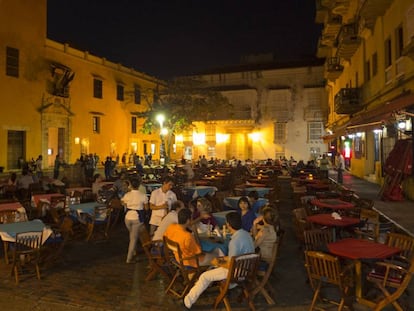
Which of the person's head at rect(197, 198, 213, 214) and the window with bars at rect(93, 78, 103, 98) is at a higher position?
the window with bars at rect(93, 78, 103, 98)

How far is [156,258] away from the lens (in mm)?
5898

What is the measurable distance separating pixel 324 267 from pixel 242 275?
0.98 meters

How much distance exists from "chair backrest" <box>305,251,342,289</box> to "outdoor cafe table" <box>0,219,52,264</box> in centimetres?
412

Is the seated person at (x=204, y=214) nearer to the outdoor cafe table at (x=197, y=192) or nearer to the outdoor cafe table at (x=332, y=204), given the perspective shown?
the outdoor cafe table at (x=332, y=204)

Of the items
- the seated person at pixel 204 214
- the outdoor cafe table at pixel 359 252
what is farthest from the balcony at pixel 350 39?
the outdoor cafe table at pixel 359 252

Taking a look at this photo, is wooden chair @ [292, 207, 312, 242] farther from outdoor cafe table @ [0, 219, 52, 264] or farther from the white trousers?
outdoor cafe table @ [0, 219, 52, 264]

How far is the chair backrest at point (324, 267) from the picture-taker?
14.6 feet

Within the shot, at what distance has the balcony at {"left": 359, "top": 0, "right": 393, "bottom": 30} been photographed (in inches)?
588

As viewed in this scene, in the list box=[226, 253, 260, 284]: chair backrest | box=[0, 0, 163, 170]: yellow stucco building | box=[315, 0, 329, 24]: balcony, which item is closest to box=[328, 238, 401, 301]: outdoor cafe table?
box=[226, 253, 260, 284]: chair backrest

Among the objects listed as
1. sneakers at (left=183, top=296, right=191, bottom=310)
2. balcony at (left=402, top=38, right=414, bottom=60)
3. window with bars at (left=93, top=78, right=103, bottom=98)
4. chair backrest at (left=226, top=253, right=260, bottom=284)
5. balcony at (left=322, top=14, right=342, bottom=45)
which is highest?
balcony at (left=322, top=14, right=342, bottom=45)

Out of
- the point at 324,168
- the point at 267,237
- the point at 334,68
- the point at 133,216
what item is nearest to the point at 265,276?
the point at 267,237

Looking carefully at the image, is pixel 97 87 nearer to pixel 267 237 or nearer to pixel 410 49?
pixel 410 49

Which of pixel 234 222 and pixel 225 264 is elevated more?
pixel 234 222

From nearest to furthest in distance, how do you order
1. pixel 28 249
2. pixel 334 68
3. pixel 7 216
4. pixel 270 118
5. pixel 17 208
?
pixel 28 249 → pixel 7 216 → pixel 17 208 → pixel 334 68 → pixel 270 118
